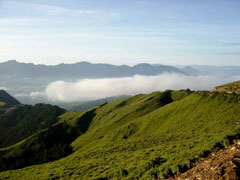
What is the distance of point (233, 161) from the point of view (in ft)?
48.8

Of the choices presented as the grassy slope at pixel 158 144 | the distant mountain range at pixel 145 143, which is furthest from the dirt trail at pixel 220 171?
the grassy slope at pixel 158 144

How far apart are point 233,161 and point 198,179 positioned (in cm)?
326

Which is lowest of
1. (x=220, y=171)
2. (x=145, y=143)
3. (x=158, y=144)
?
(x=145, y=143)

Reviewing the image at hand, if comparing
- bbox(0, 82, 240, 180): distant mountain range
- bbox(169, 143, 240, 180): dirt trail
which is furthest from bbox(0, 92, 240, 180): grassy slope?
bbox(169, 143, 240, 180): dirt trail

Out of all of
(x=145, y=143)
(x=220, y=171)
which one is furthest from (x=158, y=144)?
(x=220, y=171)

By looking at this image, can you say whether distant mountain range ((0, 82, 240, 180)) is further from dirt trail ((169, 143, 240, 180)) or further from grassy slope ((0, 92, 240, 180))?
dirt trail ((169, 143, 240, 180))

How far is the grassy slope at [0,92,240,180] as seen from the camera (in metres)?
22.6

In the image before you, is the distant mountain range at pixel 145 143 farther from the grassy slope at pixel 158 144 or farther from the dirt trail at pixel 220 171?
the dirt trail at pixel 220 171

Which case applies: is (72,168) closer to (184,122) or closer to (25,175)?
(25,175)

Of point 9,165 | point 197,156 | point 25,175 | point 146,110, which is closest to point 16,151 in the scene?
point 9,165

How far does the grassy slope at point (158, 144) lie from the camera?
888 inches

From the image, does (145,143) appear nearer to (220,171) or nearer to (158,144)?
(158,144)

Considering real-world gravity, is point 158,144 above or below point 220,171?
below

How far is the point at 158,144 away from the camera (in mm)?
36656
